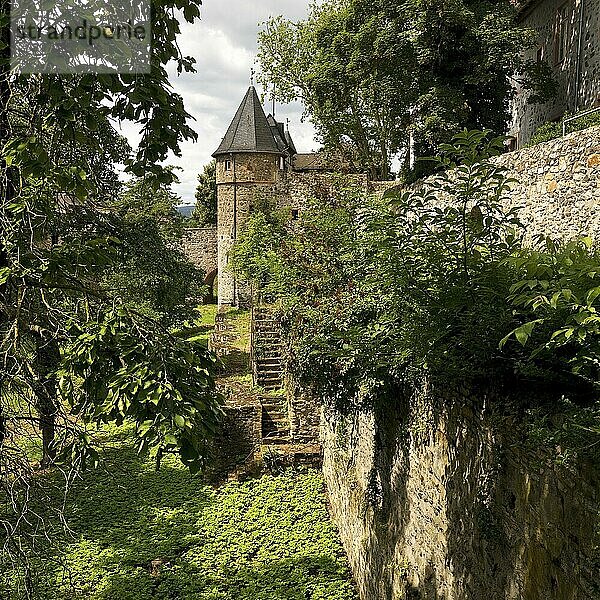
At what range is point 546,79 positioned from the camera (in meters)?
13.1

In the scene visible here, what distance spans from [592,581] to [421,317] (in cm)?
198

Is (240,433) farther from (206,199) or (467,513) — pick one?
(206,199)

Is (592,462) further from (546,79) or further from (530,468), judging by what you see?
(546,79)

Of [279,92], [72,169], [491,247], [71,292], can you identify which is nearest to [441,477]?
[491,247]

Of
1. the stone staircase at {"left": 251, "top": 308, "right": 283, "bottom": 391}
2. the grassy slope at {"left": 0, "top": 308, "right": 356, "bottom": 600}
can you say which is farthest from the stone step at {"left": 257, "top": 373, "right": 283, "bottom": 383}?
the grassy slope at {"left": 0, "top": 308, "right": 356, "bottom": 600}

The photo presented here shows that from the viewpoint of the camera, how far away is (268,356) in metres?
14.4

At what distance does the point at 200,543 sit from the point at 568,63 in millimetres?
11859

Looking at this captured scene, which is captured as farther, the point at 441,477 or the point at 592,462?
the point at 441,477

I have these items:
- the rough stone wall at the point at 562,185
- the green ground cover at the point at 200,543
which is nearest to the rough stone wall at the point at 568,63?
the rough stone wall at the point at 562,185

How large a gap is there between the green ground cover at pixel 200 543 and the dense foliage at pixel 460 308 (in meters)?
2.50

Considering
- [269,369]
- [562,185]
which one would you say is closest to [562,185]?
[562,185]

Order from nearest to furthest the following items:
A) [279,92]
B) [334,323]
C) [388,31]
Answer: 1. [334,323]
2. [388,31]
3. [279,92]

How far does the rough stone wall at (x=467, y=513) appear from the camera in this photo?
9.45 ft

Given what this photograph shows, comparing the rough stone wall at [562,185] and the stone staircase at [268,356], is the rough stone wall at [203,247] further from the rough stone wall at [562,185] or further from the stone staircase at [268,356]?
the rough stone wall at [562,185]
